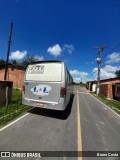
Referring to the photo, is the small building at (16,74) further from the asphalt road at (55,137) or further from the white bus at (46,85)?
the asphalt road at (55,137)

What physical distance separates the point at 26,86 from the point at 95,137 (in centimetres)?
458

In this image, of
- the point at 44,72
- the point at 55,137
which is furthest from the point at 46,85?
the point at 55,137

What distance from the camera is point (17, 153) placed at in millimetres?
4031

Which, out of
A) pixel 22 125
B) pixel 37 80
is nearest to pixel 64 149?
pixel 22 125

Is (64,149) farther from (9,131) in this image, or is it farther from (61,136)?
(9,131)

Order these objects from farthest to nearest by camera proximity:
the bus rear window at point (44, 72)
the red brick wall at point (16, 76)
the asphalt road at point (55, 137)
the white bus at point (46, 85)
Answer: the red brick wall at point (16, 76) < the bus rear window at point (44, 72) < the white bus at point (46, 85) < the asphalt road at point (55, 137)

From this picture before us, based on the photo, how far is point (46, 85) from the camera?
300 inches

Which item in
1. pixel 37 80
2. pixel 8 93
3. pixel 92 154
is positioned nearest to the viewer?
pixel 92 154

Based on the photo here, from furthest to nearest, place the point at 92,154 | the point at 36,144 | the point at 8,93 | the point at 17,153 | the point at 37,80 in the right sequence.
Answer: the point at 8,93
the point at 37,80
the point at 36,144
the point at 92,154
the point at 17,153

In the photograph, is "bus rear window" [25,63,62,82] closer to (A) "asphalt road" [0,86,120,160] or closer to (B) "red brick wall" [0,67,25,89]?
(A) "asphalt road" [0,86,120,160]

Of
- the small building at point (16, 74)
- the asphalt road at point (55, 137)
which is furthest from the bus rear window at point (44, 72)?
the small building at point (16, 74)

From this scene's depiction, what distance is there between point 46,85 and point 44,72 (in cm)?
74

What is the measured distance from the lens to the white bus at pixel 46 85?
24.1ft

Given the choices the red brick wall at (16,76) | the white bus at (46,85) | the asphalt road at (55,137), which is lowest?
the asphalt road at (55,137)
